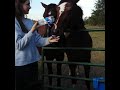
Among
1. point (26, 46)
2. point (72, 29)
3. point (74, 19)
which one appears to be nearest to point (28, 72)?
point (26, 46)

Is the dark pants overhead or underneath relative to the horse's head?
underneath

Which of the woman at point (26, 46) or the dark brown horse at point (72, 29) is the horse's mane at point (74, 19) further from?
the woman at point (26, 46)

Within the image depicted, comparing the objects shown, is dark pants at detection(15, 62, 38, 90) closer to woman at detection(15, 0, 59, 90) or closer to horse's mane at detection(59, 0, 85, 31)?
woman at detection(15, 0, 59, 90)

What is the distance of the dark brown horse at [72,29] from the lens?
3227mm

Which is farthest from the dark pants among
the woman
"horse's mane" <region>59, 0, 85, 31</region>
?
"horse's mane" <region>59, 0, 85, 31</region>

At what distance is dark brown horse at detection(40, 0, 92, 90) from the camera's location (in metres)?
3.23

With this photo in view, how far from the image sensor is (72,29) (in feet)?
10.8

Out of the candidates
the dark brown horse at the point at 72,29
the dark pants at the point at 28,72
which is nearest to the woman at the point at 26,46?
the dark pants at the point at 28,72

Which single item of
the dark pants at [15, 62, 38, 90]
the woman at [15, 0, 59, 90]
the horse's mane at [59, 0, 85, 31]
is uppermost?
the horse's mane at [59, 0, 85, 31]

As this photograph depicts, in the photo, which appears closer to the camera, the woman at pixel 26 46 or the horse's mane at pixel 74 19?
the woman at pixel 26 46

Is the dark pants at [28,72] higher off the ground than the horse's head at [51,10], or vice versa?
the horse's head at [51,10]

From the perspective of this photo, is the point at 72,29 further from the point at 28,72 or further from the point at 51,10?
the point at 28,72
